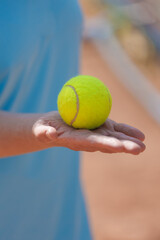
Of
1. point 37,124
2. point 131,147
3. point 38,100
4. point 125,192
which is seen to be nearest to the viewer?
point 131,147

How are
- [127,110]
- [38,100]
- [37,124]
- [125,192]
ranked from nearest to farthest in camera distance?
1. [37,124]
2. [38,100]
3. [125,192]
4. [127,110]

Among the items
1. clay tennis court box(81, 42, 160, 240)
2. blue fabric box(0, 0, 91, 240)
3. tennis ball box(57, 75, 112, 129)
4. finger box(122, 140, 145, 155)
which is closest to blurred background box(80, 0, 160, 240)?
clay tennis court box(81, 42, 160, 240)

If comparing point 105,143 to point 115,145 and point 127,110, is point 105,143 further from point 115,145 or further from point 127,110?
point 127,110

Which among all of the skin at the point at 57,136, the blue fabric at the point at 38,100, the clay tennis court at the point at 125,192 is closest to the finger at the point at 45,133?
the skin at the point at 57,136

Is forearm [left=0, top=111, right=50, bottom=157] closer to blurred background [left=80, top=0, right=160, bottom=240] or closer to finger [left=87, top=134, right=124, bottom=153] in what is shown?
finger [left=87, top=134, right=124, bottom=153]

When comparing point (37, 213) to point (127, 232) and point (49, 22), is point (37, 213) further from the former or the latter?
point (127, 232)

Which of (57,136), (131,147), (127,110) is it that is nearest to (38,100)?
(57,136)
